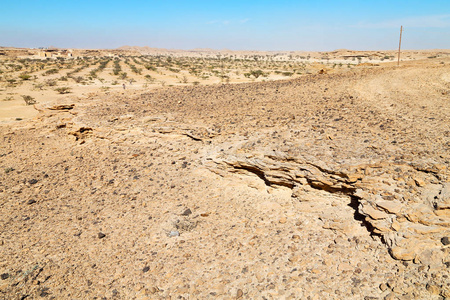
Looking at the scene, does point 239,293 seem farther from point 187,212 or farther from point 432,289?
point 432,289

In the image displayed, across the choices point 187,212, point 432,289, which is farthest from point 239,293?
point 432,289

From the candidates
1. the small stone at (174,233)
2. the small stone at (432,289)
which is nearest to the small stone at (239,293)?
the small stone at (174,233)

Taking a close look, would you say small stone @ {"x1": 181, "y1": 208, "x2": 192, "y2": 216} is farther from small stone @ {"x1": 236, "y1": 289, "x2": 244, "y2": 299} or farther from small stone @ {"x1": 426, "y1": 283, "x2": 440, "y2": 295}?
small stone @ {"x1": 426, "y1": 283, "x2": 440, "y2": 295}

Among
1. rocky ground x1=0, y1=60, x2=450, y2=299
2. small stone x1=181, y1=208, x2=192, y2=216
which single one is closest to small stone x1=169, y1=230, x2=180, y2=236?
rocky ground x1=0, y1=60, x2=450, y2=299

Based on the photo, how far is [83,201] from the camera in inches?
239

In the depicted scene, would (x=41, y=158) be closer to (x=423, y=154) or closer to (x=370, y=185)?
(x=370, y=185)

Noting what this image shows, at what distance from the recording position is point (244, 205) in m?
5.40

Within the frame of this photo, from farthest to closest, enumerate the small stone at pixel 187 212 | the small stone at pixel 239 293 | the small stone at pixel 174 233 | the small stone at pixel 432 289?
the small stone at pixel 187 212
the small stone at pixel 174 233
the small stone at pixel 239 293
the small stone at pixel 432 289

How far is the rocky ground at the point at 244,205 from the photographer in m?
3.82

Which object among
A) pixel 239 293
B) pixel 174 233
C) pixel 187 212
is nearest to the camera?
pixel 239 293

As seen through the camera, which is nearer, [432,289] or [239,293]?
[432,289]

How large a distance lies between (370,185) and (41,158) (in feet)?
28.0

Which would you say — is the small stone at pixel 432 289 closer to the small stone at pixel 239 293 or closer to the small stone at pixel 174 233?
the small stone at pixel 239 293

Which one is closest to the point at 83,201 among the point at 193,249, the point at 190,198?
the point at 190,198
